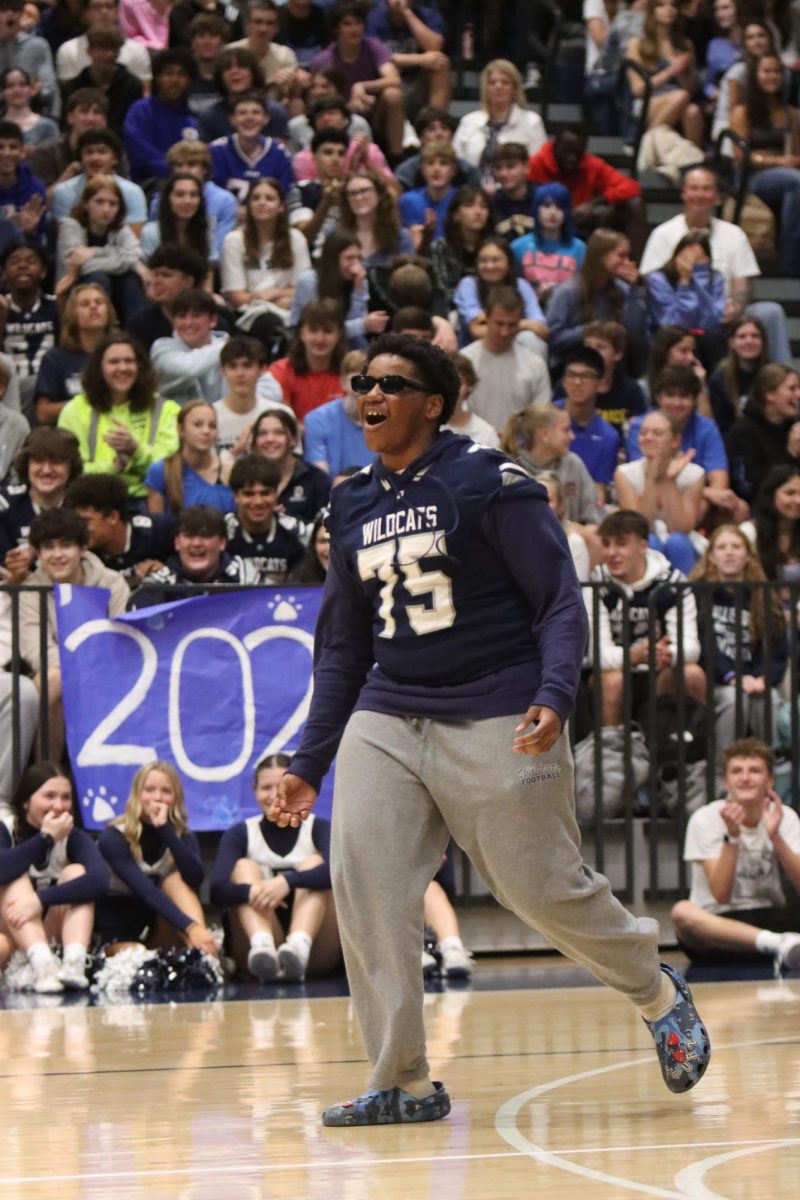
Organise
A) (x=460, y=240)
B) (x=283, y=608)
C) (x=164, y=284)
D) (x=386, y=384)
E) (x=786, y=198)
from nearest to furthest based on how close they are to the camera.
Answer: (x=386, y=384), (x=283, y=608), (x=164, y=284), (x=460, y=240), (x=786, y=198)

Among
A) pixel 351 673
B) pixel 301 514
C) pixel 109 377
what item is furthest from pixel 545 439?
pixel 351 673

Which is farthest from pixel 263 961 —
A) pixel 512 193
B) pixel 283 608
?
pixel 512 193

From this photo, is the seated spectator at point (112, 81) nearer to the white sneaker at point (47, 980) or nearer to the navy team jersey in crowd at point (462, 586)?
the white sneaker at point (47, 980)

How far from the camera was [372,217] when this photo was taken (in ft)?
43.6

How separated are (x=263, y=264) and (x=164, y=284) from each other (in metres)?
0.91

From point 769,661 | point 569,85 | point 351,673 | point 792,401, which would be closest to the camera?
point 351,673

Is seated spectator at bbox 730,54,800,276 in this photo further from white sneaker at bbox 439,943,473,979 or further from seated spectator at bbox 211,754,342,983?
white sneaker at bbox 439,943,473,979

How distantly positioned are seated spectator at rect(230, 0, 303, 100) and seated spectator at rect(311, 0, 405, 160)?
12.5 inches

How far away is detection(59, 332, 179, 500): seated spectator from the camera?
37.2 ft

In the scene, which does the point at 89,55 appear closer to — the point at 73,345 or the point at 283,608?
the point at 73,345

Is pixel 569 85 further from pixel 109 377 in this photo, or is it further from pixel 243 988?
pixel 243 988

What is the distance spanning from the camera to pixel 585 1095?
6043 mm

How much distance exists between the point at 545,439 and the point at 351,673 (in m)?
5.89

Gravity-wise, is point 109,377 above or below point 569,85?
below
